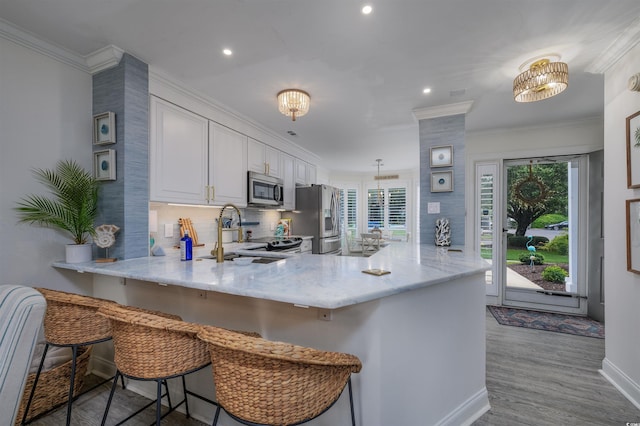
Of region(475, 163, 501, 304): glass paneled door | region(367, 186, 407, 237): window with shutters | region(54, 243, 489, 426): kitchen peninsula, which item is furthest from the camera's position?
region(367, 186, 407, 237): window with shutters

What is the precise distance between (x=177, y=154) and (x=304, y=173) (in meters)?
2.55

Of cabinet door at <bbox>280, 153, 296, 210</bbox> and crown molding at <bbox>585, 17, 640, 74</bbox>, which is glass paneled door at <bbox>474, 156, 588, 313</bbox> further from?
cabinet door at <bbox>280, 153, 296, 210</bbox>

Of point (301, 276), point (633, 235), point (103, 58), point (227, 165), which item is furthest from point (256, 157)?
point (633, 235)

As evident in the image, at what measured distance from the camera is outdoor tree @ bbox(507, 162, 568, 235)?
351 centimetres

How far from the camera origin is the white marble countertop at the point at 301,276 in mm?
1055

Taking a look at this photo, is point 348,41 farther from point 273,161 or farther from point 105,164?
point 273,161

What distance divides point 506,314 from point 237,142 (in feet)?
13.4

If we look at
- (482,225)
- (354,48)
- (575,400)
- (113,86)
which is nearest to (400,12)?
(354,48)

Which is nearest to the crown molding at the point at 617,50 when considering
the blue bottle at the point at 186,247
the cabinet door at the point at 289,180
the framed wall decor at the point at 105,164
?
the blue bottle at the point at 186,247

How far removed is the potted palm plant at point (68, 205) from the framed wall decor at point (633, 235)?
12.3ft

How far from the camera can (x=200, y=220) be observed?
3.03 meters

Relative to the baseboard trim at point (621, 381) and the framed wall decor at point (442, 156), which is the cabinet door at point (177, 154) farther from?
the baseboard trim at point (621, 381)

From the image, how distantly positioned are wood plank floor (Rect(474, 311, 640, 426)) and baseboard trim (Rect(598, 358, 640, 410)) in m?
0.03

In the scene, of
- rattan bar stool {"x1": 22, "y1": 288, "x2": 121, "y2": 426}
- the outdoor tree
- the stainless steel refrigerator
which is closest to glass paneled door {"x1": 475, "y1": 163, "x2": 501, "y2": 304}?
the outdoor tree
